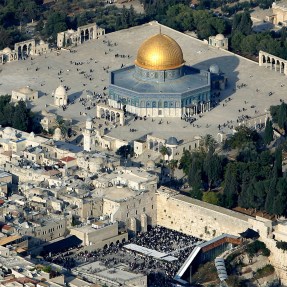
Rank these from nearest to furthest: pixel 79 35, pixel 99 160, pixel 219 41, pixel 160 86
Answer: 1. pixel 99 160
2. pixel 160 86
3. pixel 219 41
4. pixel 79 35

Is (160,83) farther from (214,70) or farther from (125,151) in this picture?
(125,151)

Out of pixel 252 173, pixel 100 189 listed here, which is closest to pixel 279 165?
pixel 252 173

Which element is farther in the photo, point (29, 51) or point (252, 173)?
point (29, 51)

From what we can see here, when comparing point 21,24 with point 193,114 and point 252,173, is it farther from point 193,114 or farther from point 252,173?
point 252,173

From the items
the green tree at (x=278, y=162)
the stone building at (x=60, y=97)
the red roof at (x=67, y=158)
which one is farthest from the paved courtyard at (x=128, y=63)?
the green tree at (x=278, y=162)

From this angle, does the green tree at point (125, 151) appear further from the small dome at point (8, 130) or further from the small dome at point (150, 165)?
the small dome at point (8, 130)

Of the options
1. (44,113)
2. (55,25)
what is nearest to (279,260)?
(44,113)
